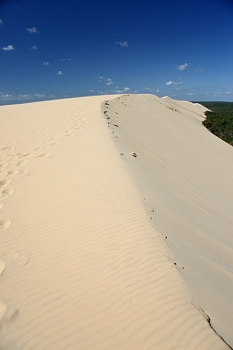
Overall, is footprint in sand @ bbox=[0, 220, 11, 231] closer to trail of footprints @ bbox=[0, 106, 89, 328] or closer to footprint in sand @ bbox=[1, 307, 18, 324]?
trail of footprints @ bbox=[0, 106, 89, 328]

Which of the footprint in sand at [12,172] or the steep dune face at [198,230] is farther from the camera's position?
the footprint in sand at [12,172]

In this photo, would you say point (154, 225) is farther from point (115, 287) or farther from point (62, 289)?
point (62, 289)

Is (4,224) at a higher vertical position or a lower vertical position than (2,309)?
higher

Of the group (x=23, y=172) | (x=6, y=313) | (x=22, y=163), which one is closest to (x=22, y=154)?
(x=22, y=163)

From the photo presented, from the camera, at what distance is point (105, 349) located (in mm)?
1433

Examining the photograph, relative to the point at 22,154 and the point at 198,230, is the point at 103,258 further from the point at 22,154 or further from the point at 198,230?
the point at 22,154

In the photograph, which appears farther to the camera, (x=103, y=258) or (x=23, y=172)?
(x=23, y=172)

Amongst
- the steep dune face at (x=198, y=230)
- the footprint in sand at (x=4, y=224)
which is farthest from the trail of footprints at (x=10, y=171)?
the steep dune face at (x=198, y=230)

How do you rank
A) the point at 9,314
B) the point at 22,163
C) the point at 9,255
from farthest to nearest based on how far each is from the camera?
the point at 22,163, the point at 9,255, the point at 9,314

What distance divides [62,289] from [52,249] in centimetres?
54

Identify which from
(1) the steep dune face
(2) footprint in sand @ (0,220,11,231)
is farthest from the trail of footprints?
(1) the steep dune face

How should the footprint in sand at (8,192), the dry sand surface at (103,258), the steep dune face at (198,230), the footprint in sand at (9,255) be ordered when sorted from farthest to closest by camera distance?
1. the footprint in sand at (8,192)
2. the footprint in sand at (9,255)
3. the steep dune face at (198,230)
4. the dry sand surface at (103,258)

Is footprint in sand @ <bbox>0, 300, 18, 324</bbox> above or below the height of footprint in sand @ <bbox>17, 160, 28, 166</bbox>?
below

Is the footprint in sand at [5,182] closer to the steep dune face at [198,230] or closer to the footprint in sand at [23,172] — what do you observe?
the footprint in sand at [23,172]
